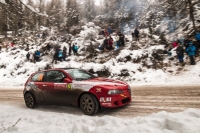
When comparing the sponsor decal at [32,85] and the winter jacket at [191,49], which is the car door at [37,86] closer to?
the sponsor decal at [32,85]

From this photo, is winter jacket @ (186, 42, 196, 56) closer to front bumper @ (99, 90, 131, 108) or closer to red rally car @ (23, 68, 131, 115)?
red rally car @ (23, 68, 131, 115)

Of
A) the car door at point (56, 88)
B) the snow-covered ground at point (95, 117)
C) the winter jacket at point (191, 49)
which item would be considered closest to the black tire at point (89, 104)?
the snow-covered ground at point (95, 117)

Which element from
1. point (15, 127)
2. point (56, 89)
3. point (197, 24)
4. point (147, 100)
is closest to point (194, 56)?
point (197, 24)

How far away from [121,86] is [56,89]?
2.38 metres

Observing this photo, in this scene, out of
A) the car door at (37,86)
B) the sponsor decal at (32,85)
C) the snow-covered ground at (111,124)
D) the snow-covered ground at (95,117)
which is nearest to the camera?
the snow-covered ground at (111,124)

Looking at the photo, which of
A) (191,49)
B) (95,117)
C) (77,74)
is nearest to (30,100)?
(77,74)

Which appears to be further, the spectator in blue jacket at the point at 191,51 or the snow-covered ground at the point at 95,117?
the spectator in blue jacket at the point at 191,51

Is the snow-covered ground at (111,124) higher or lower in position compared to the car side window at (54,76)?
lower

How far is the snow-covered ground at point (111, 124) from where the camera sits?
400 cm

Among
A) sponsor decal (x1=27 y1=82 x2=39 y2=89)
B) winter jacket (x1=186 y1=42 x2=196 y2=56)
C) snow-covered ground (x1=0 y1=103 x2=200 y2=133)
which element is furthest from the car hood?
winter jacket (x1=186 y1=42 x2=196 y2=56)

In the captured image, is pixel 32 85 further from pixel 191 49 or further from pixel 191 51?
pixel 191 49

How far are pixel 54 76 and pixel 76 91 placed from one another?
4.64 feet

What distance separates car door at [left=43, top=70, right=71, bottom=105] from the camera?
7.07 m

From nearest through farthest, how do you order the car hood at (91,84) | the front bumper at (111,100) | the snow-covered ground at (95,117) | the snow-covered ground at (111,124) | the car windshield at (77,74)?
the snow-covered ground at (111,124), the snow-covered ground at (95,117), the front bumper at (111,100), the car hood at (91,84), the car windshield at (77,74)
